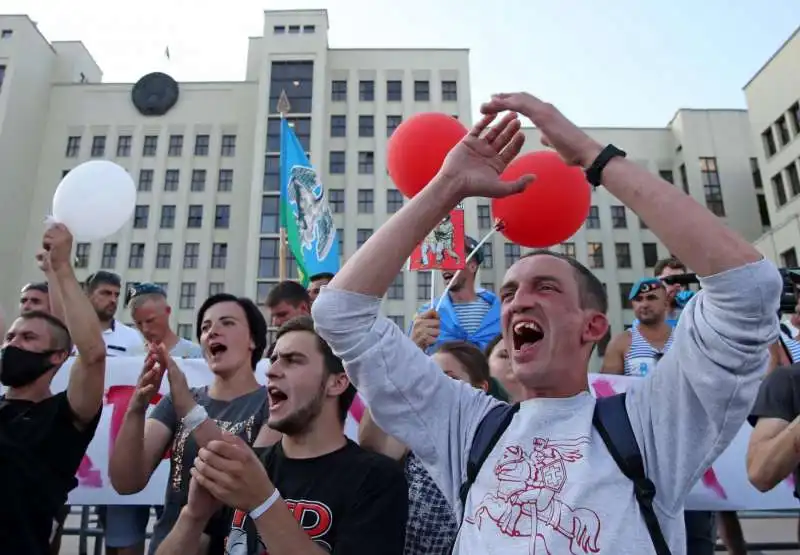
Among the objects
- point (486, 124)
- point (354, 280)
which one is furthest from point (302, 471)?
point (486, 124)

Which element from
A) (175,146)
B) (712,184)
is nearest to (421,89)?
(175,146)

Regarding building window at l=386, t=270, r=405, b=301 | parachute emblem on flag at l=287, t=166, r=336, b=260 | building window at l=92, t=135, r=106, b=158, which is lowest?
parachute emblem on flag at l=287, t=166, r=336, b=260

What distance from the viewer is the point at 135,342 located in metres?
5.23

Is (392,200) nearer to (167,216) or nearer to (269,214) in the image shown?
(269,214)

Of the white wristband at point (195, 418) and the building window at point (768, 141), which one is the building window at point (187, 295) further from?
the white wristband at point (195, 418)

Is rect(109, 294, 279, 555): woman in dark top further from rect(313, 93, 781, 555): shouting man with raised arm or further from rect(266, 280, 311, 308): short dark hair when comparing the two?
rect(313, 93, 781, 555): shouting man with raised arm

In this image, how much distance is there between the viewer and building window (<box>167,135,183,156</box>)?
37781 millimetres

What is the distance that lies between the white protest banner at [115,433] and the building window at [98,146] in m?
37.9

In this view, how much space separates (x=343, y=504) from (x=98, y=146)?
41.6m

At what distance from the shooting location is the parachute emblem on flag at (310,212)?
6.32 m

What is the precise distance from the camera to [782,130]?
1099 inches

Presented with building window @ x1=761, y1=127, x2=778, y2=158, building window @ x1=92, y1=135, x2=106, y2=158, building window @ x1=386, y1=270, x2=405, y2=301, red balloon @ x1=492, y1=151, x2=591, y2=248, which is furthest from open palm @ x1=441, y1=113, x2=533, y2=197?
building window @ x1=92, y1=135, x2=106, y2=158

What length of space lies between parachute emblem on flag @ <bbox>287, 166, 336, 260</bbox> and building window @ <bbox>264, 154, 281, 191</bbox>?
29.2 m

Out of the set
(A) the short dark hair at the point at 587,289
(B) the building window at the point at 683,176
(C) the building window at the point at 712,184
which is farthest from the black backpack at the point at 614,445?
(B) the building window at the point at 683,176
